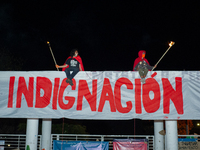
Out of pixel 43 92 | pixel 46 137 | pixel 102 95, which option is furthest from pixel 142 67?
pixel 46 137

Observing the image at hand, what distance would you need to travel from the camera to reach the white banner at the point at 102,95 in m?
7.31

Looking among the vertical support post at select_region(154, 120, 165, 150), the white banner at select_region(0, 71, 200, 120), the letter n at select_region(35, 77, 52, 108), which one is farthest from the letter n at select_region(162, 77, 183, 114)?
the letter n at select_region(35, 77, 52, 108)

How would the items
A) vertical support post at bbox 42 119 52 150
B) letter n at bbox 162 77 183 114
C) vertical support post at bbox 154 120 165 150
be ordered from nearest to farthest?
letter n at bbox 162 77 183 114, vertical support post at bbox 42 119 52 150, vertical support post at bbox 154 120 165 150

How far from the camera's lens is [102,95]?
24.6 ft

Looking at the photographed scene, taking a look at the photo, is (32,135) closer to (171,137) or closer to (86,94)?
(86,94)

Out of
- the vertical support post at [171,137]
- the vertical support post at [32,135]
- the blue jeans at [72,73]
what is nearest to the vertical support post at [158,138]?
the vertical support post at [171,137]

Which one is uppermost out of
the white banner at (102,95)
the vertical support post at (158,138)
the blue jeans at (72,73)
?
the blue jeans at (72,73)

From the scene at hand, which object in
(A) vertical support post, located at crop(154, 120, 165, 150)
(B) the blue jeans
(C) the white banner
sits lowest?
(A) vertical support post, located at crop(154, 120, 165, 150)

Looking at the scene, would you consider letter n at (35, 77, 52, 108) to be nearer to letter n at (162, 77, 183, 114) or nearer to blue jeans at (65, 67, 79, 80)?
blue jeans at (65, 67, 79, 80)

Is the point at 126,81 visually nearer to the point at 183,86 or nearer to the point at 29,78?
the point at 183,86

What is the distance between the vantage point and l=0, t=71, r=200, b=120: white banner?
7309mm

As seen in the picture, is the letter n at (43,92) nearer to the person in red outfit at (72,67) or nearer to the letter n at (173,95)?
the person in red outfit at (72,67)

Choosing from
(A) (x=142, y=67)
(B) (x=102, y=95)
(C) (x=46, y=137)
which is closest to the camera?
(B) (x=102, y=95)

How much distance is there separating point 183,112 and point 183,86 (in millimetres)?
893
